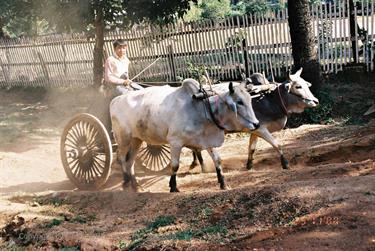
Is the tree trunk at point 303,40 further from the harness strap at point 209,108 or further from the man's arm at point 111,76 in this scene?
the harness strap at point 209,108

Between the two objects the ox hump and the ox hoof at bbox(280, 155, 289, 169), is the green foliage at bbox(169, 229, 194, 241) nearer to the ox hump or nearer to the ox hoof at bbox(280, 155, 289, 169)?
the ox hump

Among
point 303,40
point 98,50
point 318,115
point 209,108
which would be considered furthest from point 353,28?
point 209,108

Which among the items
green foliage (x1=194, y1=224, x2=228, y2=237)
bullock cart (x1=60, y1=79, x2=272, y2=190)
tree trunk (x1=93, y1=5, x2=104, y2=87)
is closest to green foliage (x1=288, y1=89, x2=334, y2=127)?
bullock cart (x1=60, y1=79, x2=272, y2=190)

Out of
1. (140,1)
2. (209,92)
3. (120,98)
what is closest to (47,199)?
(120,98)

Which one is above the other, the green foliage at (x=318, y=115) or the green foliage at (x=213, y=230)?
the green foliage at (x=213, y=230)

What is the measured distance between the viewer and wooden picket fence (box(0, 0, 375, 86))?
45.3ft

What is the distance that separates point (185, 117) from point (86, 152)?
210 cm

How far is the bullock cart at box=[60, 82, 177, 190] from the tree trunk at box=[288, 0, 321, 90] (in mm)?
5509

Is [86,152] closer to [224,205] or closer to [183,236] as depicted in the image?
[224,205]

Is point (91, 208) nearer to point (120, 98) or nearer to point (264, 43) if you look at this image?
point (120, 98)

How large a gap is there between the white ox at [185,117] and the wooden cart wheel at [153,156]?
4.16ft

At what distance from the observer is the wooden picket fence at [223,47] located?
13.8m

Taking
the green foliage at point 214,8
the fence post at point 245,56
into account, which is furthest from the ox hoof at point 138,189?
the green foliage at point 214,8

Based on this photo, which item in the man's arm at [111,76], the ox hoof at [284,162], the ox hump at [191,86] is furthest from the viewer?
the man's arm at [111,76]
